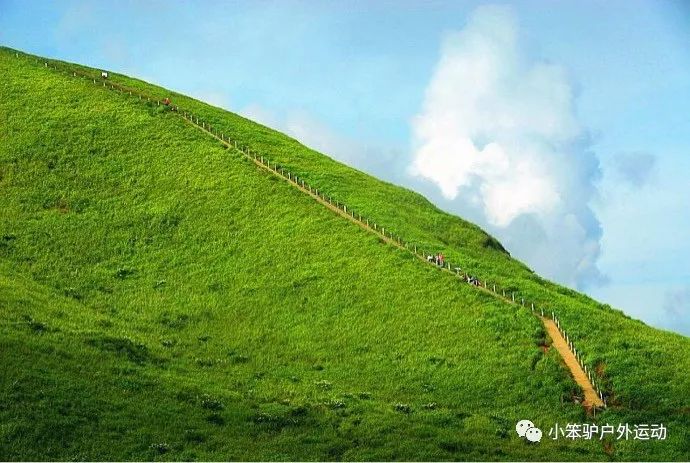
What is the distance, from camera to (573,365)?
5831 centimetres

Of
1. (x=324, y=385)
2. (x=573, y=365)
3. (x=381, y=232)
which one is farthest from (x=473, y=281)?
(x=324, y=385)

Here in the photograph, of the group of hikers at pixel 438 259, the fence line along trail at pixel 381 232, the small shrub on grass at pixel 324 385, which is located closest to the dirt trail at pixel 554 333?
the fence line along trail at pixel 381 232

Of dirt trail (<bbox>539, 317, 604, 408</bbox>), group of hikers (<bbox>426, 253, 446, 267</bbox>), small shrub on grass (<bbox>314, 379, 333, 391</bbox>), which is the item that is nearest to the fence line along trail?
dirt trail (<bbox>539, 317, 604, 408</bbox>)

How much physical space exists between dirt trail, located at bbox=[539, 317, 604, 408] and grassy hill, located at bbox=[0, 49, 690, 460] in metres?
0.75

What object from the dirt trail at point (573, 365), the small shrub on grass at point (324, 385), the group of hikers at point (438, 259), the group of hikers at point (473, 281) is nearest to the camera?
the dirt trail at point (573, 365)

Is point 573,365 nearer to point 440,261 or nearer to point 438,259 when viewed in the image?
point 440,261

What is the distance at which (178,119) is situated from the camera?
105812 mm

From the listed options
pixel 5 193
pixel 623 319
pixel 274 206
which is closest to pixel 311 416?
pixel 623 319

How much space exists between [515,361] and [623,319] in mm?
13162

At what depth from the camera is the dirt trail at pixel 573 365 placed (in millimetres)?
54031

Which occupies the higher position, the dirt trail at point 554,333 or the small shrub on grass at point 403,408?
the dirt trail at point 554,333

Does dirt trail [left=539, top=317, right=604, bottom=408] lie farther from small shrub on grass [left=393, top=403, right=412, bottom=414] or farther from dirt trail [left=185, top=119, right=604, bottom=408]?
small shrub on grass [left=393, top=403, right=412, bottom=414]

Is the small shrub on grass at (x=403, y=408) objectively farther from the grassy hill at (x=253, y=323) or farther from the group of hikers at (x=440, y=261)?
the group of hikers at (x=440, y=261)

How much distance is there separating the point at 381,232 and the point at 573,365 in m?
25.1
